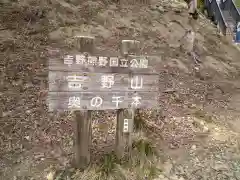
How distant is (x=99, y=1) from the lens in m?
9.28

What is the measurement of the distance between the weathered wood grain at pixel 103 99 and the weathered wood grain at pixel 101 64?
26 cm

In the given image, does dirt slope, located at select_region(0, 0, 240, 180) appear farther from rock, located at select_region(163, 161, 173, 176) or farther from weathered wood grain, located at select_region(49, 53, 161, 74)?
weathered wood grain, located at select_region(49, 53, 161, 74)

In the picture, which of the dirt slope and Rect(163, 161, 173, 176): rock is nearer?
Rect(163, 161, 173, 176): rock

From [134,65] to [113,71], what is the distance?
0.87 ft

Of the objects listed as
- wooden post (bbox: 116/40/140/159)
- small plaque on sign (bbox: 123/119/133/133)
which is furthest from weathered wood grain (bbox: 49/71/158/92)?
small plaque on sign (bbox: 123/119/133/133)

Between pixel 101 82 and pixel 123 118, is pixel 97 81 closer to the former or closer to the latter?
pixel 101 82

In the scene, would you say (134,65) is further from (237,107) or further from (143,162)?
(237,107)

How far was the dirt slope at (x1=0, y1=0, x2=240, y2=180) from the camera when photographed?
3.70 meters

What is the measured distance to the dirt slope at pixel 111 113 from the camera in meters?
3.70

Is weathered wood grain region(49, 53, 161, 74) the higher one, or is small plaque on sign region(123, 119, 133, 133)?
weathered wood grain region(49, 53, 161, 74)

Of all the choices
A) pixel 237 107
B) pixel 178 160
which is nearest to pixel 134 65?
pixel 178 160

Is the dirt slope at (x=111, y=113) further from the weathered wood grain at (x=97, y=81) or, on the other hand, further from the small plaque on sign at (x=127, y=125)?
the small plaque on sign at (x=127, y=125)

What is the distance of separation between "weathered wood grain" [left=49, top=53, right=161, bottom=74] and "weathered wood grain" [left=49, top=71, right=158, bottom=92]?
5cm

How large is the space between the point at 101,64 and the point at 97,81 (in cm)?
19
